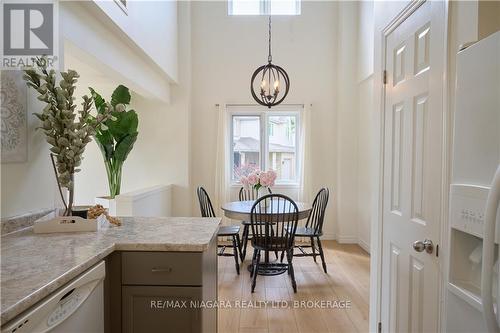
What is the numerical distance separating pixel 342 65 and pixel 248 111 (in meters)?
1.66

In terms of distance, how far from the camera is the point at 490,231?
0.84 m

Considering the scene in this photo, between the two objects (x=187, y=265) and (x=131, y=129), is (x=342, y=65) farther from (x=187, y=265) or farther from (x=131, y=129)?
(x=187, y=265)

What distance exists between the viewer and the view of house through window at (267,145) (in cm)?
546

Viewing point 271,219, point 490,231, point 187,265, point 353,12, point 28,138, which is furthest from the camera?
point 353,12

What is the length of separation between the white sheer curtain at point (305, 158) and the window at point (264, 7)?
64.8 inches

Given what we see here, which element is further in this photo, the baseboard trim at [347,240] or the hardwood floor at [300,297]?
the baseboard trim at [347,240]

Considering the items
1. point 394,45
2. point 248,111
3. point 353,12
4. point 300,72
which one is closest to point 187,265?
point 394,45

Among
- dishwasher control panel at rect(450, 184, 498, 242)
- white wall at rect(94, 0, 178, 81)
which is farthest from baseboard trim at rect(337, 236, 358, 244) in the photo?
dishwasher control panel at rect(450, 184, 498, 242)

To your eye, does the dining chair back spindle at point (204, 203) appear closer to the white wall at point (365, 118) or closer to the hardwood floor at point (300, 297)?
the hardwood floor at point (300, 297)

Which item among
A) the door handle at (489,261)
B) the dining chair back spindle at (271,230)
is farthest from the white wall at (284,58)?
the door handle at (489,261)

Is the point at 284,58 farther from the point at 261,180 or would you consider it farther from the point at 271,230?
the point at 271,230

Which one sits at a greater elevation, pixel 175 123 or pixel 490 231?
pixel 175 123

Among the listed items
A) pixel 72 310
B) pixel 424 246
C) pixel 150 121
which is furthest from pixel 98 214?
pixel 150 121

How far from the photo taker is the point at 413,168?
5.63 ft
